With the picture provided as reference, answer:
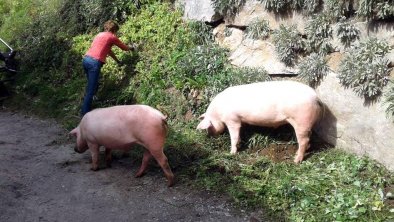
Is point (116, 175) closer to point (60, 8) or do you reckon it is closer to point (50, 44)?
point (50, 44)

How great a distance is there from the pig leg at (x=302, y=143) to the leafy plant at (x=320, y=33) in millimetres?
1451

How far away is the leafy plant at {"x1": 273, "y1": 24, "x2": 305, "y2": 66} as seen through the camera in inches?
283

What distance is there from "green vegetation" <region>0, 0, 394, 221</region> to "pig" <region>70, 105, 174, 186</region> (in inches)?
21.7

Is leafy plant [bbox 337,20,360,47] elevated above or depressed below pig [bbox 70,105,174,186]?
above

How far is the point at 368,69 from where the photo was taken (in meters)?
6.01

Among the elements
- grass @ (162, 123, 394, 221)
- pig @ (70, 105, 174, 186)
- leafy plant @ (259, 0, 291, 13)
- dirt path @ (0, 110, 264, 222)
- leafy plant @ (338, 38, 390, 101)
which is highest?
leafy plant @ (259, 0, 291, 13)

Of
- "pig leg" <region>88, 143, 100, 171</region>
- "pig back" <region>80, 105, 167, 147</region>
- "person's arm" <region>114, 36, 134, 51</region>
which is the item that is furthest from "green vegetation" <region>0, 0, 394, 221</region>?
"pig leg" <region>88, 143, 100, 171</region>

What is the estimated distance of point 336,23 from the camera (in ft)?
22.3

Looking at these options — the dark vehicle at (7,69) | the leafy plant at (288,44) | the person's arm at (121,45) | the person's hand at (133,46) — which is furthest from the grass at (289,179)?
the dark vehicle at (7,69)

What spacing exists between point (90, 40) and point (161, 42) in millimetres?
2254

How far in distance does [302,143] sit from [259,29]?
2.54m

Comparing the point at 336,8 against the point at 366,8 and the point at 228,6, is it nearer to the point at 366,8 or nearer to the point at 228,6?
the point at 366,8

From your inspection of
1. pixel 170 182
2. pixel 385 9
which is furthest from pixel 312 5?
pixel 170 182

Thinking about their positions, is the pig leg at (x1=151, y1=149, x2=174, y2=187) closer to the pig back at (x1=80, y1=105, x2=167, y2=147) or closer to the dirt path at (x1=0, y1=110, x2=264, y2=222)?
the dirt path at (x1=0, y1=110, x2=264, y2=222)
